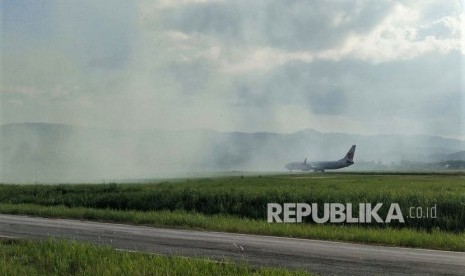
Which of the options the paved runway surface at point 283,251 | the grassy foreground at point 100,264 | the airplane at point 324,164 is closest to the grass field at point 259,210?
the paved runway surface at point 283,251

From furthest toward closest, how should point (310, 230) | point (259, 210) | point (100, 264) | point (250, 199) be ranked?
point (250, 199) → point (259, 210) → point (310, 230) → point (100, 264)

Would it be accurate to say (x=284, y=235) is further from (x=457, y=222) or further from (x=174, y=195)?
(x=174, y=195)

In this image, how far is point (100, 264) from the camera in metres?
12.3

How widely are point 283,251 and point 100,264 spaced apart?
5450 millimetres

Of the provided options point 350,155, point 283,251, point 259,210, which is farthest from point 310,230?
point 350,155

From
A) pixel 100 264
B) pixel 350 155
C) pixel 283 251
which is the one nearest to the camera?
Result: pixel 100 264

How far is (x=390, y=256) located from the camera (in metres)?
15.1

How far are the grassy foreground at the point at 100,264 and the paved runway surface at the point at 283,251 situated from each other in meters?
Answer: 1.66

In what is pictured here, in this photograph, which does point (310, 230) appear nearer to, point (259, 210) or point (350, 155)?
point (259, 210)

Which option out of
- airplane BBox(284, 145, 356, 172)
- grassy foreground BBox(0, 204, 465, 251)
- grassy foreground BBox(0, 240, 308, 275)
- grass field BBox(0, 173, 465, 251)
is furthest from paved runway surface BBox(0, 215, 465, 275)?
airplane BBox(284, 145, 356, 172)

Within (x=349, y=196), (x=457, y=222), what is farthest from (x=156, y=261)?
(x=349, y=196)

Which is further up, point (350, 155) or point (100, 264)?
point (350, 155)

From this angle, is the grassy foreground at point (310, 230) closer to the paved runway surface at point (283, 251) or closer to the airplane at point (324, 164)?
the paved runway surface at point (283, 251)

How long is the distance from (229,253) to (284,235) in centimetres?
617
